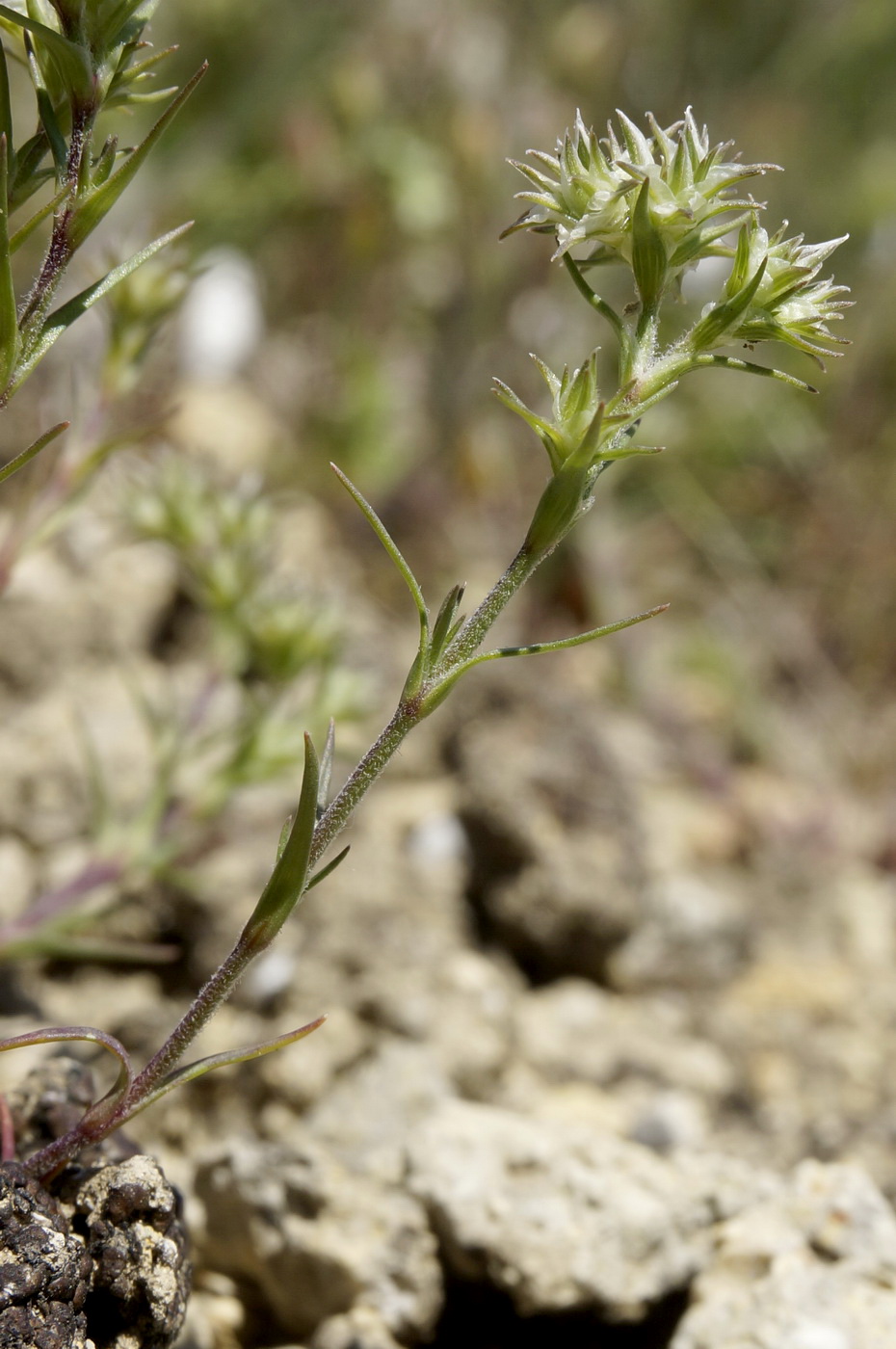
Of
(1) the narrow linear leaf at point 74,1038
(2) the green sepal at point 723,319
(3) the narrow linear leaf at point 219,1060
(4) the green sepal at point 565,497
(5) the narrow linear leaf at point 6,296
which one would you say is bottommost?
→ (3) the narrow linear leaf at point 219,1060

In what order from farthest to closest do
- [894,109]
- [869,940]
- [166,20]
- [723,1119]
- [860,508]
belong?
[894,109], [166,20], [860,508], [869,940], [723,1119]

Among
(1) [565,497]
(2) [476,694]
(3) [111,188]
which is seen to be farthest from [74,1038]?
(2) [476,694]

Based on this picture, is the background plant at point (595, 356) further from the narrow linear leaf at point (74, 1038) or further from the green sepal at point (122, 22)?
the green sepal at point (122, 22)

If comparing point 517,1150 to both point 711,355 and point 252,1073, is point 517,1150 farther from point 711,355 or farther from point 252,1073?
point 711,355

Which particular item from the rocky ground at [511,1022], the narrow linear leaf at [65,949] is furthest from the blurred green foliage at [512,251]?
the narrow linear leaf at [65,949]

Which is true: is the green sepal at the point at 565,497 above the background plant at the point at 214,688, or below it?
above

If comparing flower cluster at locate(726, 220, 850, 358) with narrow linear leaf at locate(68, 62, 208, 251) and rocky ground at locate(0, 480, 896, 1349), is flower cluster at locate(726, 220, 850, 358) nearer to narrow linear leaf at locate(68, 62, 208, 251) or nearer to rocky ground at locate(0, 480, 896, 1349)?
narrow linear leaf at locate(68, 62, 208, 251)

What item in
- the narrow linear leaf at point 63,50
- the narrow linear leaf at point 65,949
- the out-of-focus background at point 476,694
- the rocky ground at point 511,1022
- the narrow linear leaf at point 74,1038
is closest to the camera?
the narrow linear leaf at point 63,50

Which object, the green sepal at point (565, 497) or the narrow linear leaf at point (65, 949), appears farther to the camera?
the narrow linear leaf at point (65, 949)

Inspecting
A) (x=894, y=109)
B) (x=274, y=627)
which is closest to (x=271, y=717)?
(x=274, y=627)
